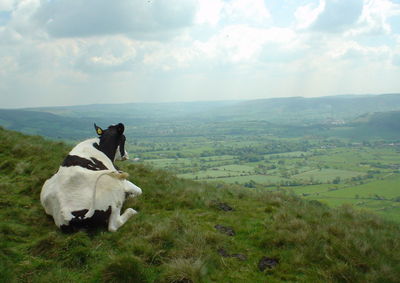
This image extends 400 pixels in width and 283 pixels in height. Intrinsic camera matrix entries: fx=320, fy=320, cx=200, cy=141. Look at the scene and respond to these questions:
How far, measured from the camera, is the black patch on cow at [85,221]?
6207mm

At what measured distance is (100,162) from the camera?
7941mm

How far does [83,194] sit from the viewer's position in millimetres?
6434

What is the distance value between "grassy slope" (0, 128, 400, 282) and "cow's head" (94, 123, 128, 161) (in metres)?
1.58

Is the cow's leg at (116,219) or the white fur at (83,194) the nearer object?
the white fur at (83,194)

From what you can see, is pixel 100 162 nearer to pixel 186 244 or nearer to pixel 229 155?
pixel 186 244

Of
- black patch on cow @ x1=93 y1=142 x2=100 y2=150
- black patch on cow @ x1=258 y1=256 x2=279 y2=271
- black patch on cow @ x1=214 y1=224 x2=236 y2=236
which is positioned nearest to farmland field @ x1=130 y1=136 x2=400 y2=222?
black patch on cow @ x1=93 y1=142 x2=100 y2=150

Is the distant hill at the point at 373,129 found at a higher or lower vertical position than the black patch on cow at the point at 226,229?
lower

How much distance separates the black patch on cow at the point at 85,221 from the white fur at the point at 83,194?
7 centimetres

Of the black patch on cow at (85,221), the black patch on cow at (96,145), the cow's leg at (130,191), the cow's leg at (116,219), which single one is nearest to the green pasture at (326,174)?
the cow's leg at (130,191)

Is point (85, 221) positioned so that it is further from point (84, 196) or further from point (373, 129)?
point (373, 129)

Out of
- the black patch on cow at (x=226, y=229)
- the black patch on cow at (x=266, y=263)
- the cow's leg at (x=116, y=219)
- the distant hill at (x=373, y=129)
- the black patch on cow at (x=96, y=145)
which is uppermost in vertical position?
the black patch on cow at (x=96, y=145)

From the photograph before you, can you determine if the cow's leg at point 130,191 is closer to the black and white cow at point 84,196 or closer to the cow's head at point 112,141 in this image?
the black and white cow at point 84,196

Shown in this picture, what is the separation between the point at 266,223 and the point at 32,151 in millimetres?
9221

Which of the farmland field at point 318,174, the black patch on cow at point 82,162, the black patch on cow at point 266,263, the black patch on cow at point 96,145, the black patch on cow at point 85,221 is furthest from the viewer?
the farmland field at point 318,174
